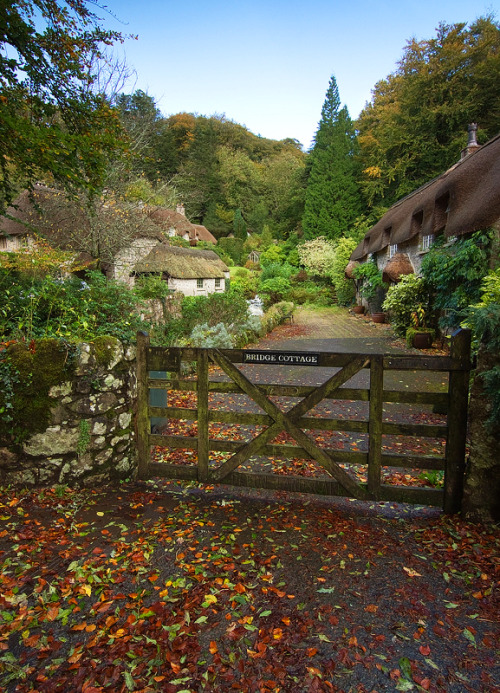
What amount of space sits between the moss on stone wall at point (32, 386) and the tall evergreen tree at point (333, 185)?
34.1 m

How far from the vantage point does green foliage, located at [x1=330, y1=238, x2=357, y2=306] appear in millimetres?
29578

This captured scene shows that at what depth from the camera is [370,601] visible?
8.84 ft

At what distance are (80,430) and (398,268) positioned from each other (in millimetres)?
17901

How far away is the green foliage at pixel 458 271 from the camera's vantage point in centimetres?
1096

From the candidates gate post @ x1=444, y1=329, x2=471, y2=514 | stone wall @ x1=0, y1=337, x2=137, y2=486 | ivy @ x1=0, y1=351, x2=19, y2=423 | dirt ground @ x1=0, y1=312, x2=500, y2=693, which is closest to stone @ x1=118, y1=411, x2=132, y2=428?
stone wall @ x1=0, y1=337, x2=137, y2=486

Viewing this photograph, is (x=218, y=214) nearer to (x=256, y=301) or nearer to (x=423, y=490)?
(x=256, y=301)

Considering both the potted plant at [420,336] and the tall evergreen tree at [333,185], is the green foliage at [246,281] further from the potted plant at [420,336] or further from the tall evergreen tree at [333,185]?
the potted plant at [420,336]

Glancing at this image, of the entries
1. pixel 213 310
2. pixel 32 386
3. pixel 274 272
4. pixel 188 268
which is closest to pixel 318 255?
pixel 274 272

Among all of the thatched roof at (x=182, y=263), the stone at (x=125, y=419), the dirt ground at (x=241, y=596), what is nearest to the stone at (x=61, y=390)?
the stone at (x=125, y=419)

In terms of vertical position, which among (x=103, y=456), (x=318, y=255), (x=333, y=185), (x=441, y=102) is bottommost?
(x=103, y=456)

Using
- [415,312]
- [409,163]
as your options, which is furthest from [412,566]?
[409,163]

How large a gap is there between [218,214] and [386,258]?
3269cm

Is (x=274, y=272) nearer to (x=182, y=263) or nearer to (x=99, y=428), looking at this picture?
(x=182, y=263)

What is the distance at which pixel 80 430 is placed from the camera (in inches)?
161
